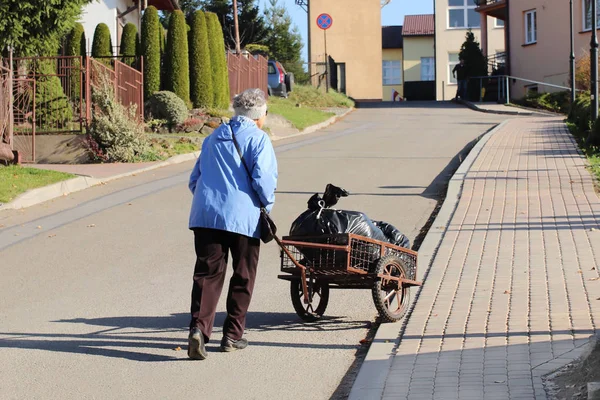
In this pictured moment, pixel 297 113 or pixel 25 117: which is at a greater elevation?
pixel 297 113

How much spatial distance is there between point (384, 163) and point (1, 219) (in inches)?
320

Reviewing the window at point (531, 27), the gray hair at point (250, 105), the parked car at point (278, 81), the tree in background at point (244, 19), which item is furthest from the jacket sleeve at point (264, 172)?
the tree in background at point (244, 19)

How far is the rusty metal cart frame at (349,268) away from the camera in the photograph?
6383 mm

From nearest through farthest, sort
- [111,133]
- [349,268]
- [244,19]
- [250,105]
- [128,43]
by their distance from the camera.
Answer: [250,105] < [349,268] < [111,133] < [128,43] < [244,19]

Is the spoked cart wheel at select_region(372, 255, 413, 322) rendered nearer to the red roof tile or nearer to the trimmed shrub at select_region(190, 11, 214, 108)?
the trimmed shrub at select_region(190, 11, 214, 108)

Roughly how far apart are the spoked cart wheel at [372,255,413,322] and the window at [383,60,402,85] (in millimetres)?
69312

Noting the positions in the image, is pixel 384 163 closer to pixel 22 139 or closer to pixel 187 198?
pixel 187 198

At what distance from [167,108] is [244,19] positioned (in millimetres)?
35094

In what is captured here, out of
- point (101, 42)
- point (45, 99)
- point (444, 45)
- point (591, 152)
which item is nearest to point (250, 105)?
point (591, 152)

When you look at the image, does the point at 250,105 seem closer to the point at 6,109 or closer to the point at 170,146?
the point at 6,109

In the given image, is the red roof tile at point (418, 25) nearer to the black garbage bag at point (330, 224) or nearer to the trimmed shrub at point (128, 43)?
the trimmed shrub at point (128, 43)

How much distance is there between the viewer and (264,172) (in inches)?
230

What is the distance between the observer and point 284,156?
19844 mm

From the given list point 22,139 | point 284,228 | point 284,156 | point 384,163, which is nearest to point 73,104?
point 22,139
